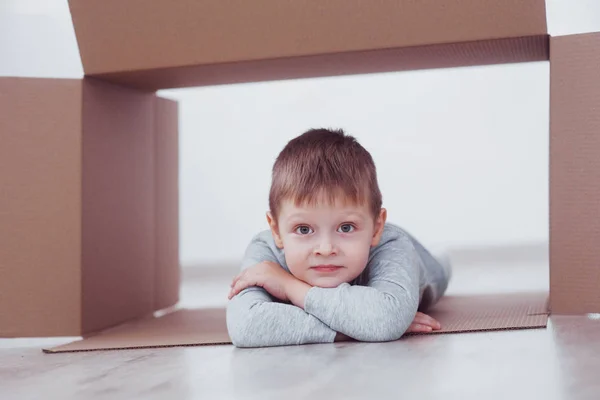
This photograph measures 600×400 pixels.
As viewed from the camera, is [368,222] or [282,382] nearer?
[282,382]

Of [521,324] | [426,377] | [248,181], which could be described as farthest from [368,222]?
[248,181]

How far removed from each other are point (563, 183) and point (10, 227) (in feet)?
2.98

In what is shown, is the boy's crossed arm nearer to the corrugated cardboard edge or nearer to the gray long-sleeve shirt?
the gray long-sleeve shirt

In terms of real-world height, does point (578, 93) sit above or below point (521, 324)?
above

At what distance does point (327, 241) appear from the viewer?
3.87 ft

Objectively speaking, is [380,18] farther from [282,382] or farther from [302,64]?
[282,382]

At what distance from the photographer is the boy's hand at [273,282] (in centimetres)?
119

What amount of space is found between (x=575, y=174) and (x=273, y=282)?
0.51m

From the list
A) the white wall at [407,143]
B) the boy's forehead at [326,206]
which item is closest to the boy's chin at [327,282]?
the boy's forehead at [326,206]

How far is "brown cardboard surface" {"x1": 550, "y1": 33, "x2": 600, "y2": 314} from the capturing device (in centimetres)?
127

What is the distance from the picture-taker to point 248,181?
11.3 ft

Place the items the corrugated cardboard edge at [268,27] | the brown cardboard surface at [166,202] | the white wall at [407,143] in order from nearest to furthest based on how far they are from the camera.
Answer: the corrugated cardboard edge at [268,27]
the brown cardboard surface at [166,202]
the white wall at [407,143]

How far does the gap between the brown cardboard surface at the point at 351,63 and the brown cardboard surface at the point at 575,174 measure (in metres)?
0.06

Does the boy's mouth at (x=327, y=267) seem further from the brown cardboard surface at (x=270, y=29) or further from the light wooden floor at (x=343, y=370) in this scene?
the brown cardboard surface at (x=270, y=29)
